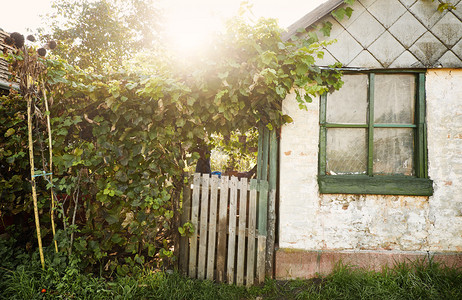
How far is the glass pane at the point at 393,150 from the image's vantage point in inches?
142

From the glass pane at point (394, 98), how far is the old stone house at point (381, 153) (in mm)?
14

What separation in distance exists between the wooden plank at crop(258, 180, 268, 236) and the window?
882mm

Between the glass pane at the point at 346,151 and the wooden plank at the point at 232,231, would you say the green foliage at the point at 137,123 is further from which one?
the glass pane at the point at 346,151

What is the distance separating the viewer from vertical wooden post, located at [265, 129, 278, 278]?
11.1 ft

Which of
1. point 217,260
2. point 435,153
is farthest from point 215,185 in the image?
point 435,153

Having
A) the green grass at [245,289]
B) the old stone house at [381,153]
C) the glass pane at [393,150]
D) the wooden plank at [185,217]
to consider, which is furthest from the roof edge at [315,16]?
the green grass at [245,289]

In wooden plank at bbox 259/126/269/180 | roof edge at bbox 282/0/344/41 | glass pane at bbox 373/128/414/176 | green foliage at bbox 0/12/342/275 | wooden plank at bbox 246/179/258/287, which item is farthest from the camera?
→ glass pane at bbox 373/128/414/176

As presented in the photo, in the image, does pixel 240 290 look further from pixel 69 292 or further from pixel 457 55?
pixel 457 55

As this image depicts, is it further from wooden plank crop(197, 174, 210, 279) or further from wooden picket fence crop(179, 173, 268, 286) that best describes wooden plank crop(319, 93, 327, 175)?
wooden plank crop(197, 174, 210, 279)

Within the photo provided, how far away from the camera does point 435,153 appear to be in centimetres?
349

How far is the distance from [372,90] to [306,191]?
173cm

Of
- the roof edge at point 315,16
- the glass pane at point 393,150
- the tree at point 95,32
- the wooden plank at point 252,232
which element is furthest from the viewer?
the tree at point 95,32

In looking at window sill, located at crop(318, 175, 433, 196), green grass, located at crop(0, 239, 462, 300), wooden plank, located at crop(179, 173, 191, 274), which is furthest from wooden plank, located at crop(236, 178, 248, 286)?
window sill, located at crop(318, 175, 433, 196)

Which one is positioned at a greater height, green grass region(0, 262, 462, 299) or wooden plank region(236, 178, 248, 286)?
wooden plank region(236, 178, 248, 286)
